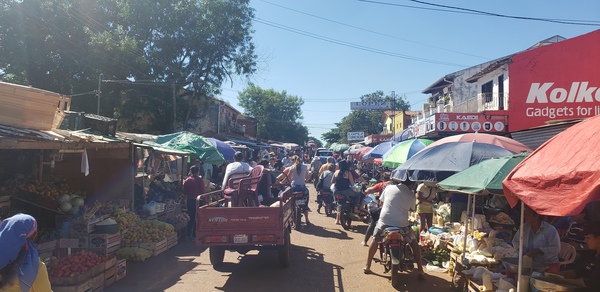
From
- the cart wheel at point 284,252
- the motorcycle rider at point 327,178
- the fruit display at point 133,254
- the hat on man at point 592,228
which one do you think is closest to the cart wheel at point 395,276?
the cart wheel at point 284,252

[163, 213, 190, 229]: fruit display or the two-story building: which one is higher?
the two-story building

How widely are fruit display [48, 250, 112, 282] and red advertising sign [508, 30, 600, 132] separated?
11069 mm

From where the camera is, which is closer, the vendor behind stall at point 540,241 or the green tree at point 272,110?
the vendor behind stall at point 540,241

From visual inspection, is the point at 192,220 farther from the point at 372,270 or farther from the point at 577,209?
the point at 577,209

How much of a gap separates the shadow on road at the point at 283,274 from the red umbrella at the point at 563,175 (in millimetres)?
3621

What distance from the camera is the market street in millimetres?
6777

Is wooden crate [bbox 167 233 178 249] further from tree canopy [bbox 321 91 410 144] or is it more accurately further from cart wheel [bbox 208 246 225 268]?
tree canopy [bbox 321 91 410 144]

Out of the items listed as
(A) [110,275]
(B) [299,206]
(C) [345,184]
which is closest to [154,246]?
(A) [110,275]

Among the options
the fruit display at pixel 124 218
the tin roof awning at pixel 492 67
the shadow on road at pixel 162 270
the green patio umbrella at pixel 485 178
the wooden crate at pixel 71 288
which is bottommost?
the shadow on road at pixel 162 270

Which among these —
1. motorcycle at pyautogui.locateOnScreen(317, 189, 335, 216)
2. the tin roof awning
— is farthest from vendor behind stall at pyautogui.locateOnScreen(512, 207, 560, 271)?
the tin roof awning

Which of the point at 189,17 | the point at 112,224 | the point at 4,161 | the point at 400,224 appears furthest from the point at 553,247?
the point at 189,17

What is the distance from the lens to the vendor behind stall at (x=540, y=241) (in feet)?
18.4

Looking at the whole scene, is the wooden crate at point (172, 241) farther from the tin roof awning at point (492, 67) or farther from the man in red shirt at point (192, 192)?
the tin roof awning at point (492, 67)

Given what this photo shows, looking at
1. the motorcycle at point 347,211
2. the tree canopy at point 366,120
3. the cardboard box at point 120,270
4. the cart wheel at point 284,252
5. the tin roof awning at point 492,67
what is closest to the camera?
the cardboard box at point 120,270
